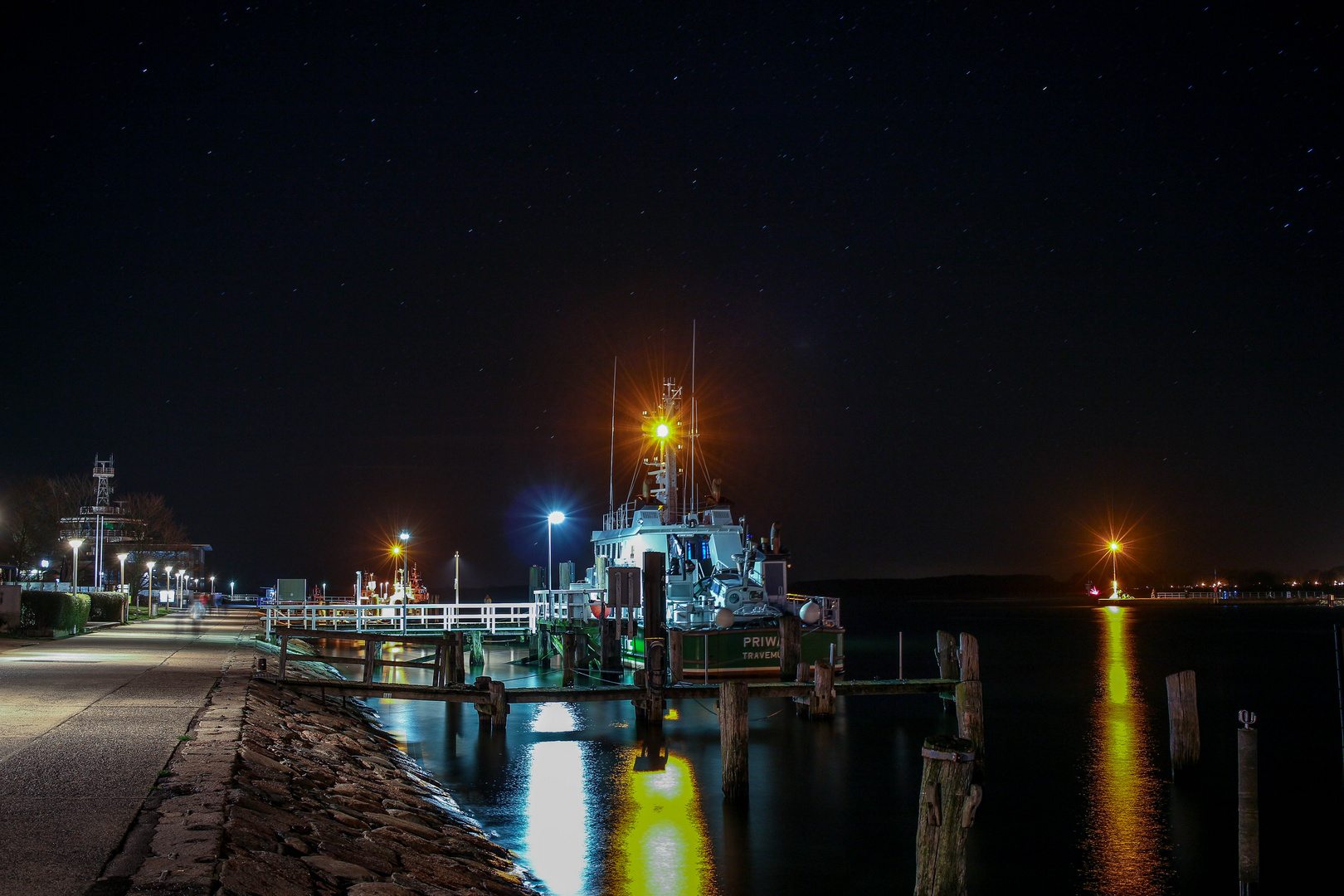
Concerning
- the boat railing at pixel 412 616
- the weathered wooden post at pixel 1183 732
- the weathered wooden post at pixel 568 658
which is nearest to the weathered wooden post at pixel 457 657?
the weathered wooden post at pixel 568 658

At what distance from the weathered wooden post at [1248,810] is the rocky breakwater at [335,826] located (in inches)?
320

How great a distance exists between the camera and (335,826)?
9492 millimetres

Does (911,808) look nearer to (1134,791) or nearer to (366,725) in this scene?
(1134,791)

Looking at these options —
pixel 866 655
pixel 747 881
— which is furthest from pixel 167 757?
pixel 866 655

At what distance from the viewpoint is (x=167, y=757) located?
33.1ft

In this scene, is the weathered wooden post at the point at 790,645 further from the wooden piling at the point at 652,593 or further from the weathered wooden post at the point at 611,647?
the weathered wooden post at the point at 611,647

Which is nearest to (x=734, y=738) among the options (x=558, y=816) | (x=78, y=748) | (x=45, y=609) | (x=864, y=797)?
(x=558, y=816)

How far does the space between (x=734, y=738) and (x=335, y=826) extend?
7735mm

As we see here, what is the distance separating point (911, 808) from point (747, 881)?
552 centimetres

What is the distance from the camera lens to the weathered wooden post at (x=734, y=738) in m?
15.7

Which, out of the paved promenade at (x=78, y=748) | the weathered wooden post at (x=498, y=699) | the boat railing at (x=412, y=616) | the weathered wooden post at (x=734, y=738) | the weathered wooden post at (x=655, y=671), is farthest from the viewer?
the boat railing at (x=412, y=616)

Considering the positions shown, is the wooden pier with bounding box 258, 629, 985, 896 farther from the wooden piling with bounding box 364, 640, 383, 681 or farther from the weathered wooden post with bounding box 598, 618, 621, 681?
the weathered wooden post with bounding box 598, 618, 621, 681

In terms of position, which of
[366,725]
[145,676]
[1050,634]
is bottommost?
[1050,634]

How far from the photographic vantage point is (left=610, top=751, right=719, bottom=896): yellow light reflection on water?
12.1 m
